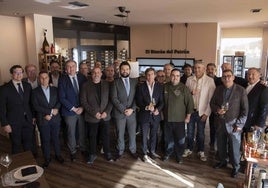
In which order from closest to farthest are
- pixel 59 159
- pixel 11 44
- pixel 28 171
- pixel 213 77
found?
pixel 28 171, pixel 59 159, pixel 213 77, pixel 11 44

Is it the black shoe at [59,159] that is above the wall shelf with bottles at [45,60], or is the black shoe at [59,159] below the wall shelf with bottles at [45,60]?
below

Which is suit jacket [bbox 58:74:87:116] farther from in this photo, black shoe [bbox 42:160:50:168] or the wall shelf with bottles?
the wall shelf with bottles

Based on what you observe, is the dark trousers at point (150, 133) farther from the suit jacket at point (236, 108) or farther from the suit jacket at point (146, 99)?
the suit jacket at point (236, 108)

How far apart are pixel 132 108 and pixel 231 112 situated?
1.48 m

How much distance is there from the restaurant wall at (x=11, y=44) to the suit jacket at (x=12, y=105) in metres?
2.61

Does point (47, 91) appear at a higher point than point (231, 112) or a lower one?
higher

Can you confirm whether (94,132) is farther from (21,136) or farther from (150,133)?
(21,136)

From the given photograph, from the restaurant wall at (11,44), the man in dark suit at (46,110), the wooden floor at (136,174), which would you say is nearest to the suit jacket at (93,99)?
the man in dark suit at (46,110)

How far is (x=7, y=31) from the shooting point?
18.5 ft

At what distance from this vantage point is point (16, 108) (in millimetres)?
3443

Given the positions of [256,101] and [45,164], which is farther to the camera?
[45,164]

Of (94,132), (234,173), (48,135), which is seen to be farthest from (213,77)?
(48,135)

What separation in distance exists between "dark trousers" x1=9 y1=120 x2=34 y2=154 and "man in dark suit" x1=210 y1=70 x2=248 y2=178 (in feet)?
9.31

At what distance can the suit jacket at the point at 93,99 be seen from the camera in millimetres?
3652
